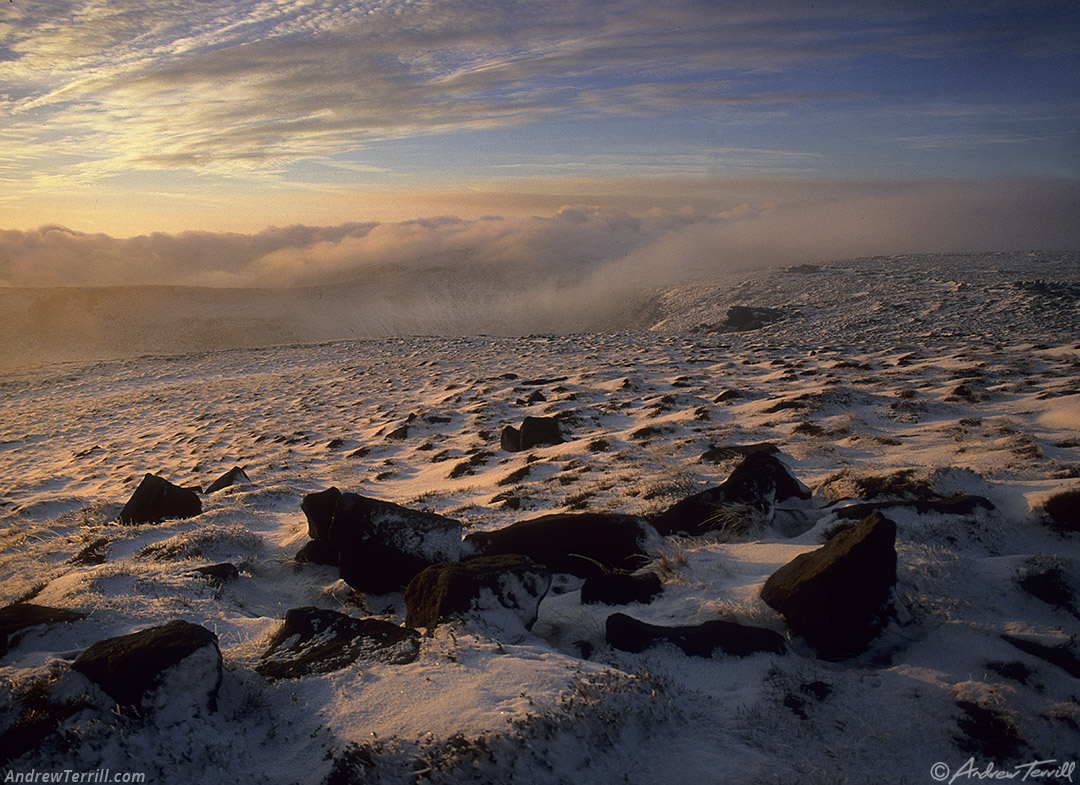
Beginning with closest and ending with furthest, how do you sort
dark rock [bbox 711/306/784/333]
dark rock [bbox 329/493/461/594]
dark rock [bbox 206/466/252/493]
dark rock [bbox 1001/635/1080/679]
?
dark rock [bbox 1001/635/1080/679] → dark rock [bbox 329/493/461/594] → dark rock [bbox 206/466/252/493] → dark rock [bbox 711/306/784/333]

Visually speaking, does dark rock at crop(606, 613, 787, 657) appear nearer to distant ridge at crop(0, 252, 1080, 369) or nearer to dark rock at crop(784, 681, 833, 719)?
dark rock at crop(784, 681, 833, 719)

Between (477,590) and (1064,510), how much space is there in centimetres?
443

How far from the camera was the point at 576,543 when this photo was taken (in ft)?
15.7

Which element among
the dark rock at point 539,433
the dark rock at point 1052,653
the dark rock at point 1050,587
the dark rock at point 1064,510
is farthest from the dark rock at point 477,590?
the dark rock at point 539,433

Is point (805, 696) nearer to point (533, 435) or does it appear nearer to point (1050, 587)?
point (1050, 587)

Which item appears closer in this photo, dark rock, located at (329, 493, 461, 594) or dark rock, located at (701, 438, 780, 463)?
dark rock, located at (329, 493, 461, 594)

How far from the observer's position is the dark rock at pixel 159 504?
768cm

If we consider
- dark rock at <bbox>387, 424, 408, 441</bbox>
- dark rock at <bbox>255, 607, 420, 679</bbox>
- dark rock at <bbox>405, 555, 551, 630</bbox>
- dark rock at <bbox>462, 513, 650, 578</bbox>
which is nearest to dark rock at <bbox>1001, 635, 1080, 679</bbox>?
dark rock at <bbox>462, 513, 650, 578</bbox>

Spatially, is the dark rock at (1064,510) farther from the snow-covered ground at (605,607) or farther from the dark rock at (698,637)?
the dark rock at (698,637)

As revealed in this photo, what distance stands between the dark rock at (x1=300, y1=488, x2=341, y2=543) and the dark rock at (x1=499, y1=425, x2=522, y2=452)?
4.62 m

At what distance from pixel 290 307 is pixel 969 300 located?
73807 millimetres

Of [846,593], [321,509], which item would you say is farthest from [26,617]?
[846,593]

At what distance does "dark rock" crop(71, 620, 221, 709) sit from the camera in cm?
281

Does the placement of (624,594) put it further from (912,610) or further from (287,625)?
(287,625)
